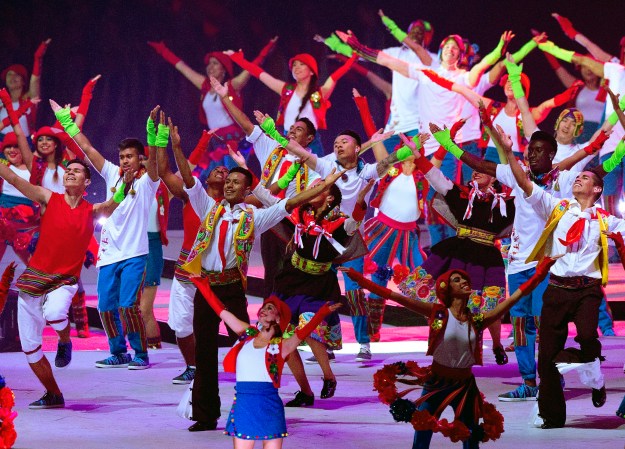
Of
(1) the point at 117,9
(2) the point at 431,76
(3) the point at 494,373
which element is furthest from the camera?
(1) the point at 117,9

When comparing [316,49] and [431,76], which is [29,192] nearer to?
[431,76]

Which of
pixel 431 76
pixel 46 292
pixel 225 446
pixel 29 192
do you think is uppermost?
pixel 431 76

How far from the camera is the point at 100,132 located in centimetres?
1647

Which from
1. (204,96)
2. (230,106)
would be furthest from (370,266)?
(204,96)

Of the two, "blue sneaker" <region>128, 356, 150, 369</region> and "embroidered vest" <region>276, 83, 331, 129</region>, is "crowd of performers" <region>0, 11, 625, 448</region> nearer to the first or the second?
"blue sneaker" <region>128, 356, 150, 369</region>

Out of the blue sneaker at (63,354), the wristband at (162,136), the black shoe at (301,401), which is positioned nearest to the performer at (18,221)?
the blue sneaker at (63,354)

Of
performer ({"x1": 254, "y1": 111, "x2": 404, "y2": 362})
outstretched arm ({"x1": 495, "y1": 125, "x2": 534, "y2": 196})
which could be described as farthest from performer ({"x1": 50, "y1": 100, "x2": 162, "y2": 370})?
outstretched arm ({"x1": 495, "y1": 125, "x2": 534, "y2": 196})

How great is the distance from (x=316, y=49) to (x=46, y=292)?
9.11m

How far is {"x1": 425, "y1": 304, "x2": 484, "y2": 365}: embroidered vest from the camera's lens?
645cm

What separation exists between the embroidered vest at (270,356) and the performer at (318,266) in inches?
74.3

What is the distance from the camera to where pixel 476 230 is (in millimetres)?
8977

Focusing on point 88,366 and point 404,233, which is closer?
point 88,366

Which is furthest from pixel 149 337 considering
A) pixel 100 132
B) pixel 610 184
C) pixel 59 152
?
pixel 100 132

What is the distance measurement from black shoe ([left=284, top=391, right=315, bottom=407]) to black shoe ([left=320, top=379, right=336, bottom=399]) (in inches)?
8.4
